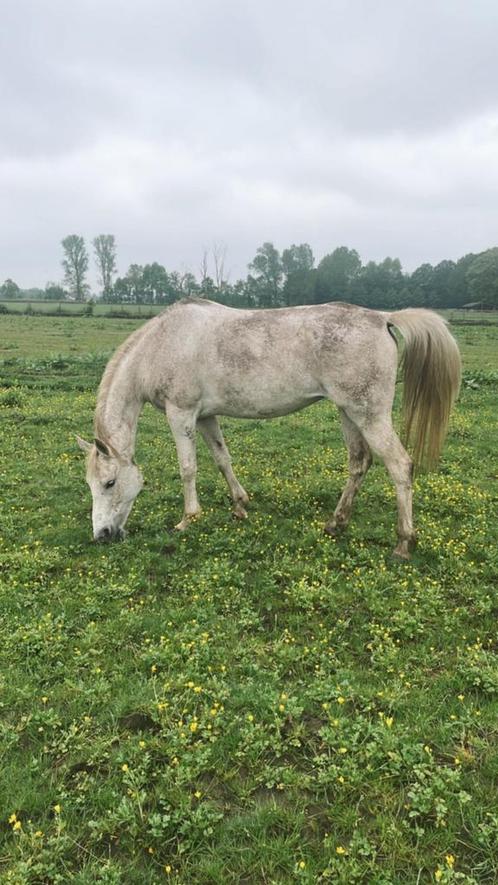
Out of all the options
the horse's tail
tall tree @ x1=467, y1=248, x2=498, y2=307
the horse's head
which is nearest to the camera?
the horse's tail

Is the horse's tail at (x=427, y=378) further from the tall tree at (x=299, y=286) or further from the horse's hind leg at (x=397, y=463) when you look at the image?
the tall tree at (x=299, y=286)

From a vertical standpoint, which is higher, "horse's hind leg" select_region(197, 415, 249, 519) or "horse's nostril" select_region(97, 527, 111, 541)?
"horse's hind leg" select_region(197, 415, 249, 519)

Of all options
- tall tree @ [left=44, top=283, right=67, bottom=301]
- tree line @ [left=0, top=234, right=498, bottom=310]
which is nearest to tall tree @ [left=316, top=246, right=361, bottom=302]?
tree line @ [left=0, top=234, right=498, bottom=310]

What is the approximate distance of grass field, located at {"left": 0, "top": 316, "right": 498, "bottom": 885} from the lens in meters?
2.71

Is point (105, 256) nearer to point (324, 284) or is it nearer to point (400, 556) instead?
point (324, 284)

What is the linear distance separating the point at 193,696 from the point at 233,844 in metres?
1.09

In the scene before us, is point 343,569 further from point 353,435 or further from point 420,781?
point 420,781

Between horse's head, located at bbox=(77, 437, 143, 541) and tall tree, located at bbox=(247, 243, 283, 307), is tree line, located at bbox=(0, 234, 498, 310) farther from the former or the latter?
horse's head, located at bbox=(77, 437, 143, 541)

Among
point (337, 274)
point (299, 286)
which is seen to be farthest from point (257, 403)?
point (337, 274)

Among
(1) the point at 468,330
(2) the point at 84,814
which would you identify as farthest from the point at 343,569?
(1) the point at 468,330

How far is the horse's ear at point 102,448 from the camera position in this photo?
20.1 ft

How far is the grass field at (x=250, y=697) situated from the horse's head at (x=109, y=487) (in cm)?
30

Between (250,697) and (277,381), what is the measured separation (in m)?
3.65

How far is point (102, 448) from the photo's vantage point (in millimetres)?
6211
